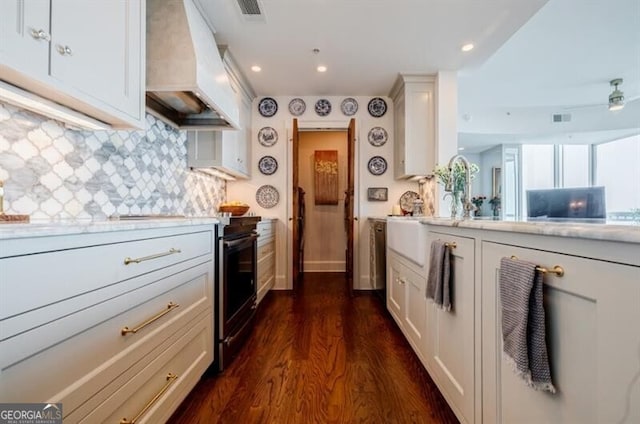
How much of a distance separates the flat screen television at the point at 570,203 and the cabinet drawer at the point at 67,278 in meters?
2.47

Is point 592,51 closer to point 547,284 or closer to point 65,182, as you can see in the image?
point 547,284

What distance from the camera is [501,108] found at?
518cm

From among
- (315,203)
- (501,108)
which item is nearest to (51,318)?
(315,203)

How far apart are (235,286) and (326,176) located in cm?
330

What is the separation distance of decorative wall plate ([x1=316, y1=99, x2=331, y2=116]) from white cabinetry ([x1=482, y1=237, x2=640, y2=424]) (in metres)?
3.27

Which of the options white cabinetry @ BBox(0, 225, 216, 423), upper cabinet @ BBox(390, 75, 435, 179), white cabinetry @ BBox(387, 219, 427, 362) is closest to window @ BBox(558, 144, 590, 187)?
upper cabinet @ BBox(390, 75, 435, 179)

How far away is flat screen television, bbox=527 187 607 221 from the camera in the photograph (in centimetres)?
217

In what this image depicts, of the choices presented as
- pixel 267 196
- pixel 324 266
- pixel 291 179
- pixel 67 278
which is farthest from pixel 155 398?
pixel 324 266

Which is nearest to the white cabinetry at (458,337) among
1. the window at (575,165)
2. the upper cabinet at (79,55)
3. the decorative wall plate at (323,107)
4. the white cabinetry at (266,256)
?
the upper cabinet at (79,55)

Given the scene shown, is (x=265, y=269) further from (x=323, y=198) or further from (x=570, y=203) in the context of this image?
(x=570, y=203)

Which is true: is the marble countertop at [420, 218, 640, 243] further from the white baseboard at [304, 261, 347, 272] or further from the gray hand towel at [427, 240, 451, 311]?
the white baseboard at [304, 261, 347, 272]

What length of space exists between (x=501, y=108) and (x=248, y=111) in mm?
4577

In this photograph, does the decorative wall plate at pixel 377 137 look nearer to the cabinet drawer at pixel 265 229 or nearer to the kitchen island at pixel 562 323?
the cabinet drawer at pixel 265 229

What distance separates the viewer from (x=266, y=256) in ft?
10.8
